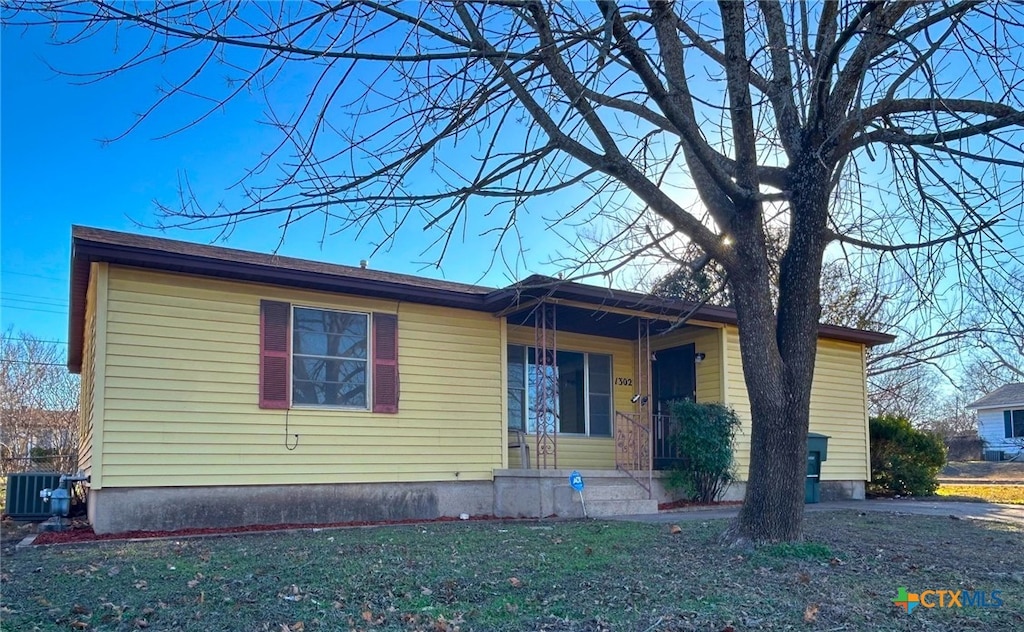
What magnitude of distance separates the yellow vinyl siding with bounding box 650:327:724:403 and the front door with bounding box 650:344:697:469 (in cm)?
17

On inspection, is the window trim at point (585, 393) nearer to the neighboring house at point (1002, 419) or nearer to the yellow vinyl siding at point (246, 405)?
the yellow vinyl siding at point (246, 405)

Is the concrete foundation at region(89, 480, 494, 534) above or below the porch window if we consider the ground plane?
below

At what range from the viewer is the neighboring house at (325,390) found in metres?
8.69

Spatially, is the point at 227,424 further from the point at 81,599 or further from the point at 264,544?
the point at 81,599

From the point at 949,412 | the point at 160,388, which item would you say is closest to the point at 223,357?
the point at 160,388

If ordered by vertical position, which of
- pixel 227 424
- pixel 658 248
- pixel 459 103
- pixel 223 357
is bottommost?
pixel 227 424

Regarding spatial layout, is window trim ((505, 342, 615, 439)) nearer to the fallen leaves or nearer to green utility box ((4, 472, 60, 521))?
green utility box ((4, 472, 60, 521))

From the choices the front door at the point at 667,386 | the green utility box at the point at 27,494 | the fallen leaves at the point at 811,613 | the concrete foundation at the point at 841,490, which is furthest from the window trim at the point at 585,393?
the fallen leaves at the point at 811,613

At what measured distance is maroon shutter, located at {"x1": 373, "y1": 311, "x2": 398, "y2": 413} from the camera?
33.6ft

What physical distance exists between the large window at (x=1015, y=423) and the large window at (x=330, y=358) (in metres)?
38.2

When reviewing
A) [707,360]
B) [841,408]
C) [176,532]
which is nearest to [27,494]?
[176,532]

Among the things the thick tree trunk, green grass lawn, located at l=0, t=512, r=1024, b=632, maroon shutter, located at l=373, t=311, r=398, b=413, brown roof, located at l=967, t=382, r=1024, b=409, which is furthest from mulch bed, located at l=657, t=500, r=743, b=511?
brown roof, located at l=967, t=382, r=1024, b=409

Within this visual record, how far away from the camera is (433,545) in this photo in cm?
718

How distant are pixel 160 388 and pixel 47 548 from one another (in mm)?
2000
